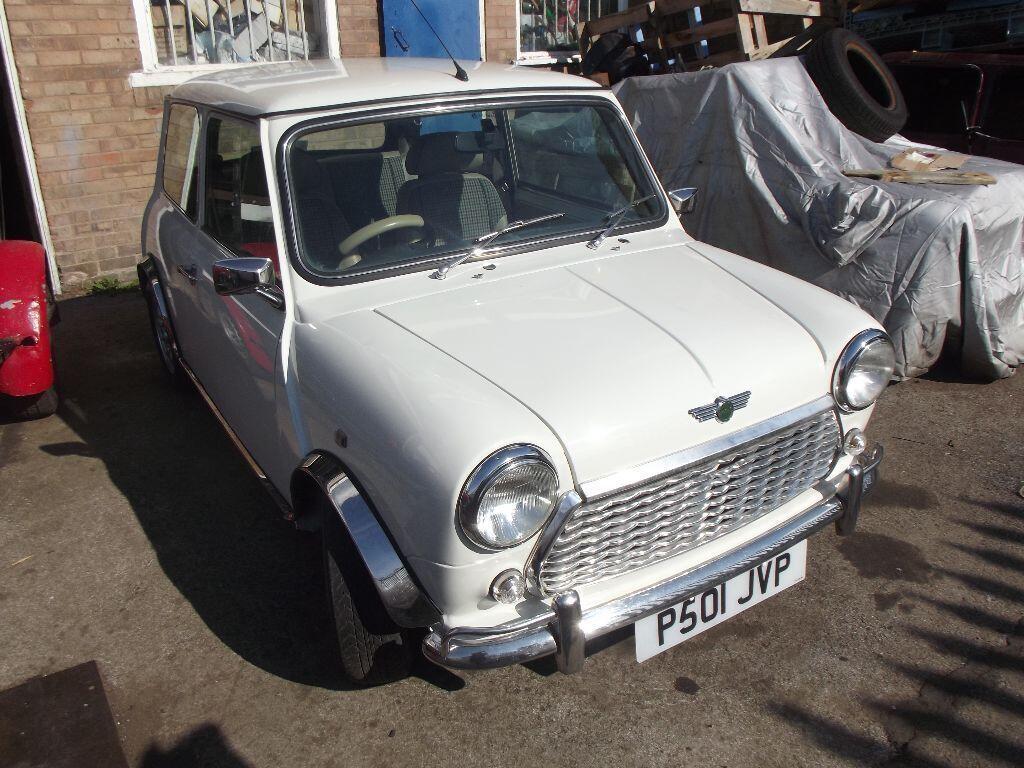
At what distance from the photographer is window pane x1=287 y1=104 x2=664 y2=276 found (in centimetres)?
293

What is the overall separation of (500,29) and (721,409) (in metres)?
6.96

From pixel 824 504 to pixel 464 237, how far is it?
4.94 ft

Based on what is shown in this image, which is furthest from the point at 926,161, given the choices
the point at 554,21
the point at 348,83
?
the point at 554,21

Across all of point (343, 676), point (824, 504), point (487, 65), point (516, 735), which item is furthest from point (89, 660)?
point (487, 65)

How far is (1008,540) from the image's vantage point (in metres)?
3.49

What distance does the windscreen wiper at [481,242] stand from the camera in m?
2.95

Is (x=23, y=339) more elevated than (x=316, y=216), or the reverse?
(x=316, y=216)

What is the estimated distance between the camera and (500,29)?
8.38 m

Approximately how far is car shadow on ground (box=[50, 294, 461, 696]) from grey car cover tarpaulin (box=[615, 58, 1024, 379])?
132 inches

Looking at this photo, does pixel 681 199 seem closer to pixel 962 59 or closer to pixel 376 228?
pixel 376 228

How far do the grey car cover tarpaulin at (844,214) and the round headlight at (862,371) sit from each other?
2231 mm

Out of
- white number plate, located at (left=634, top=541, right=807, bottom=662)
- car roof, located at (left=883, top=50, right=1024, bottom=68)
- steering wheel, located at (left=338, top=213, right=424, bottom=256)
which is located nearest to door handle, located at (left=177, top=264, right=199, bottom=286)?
steering wheel, located at (left=338, top=213, right=424, bottom=256)

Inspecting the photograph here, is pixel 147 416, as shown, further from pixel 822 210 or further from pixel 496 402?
pixel 822 210

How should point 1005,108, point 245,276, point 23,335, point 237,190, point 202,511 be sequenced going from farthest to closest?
1. point 1005,108
2. point 23,335
3. point 202,511
4. point 237,190
5. point 245,276
